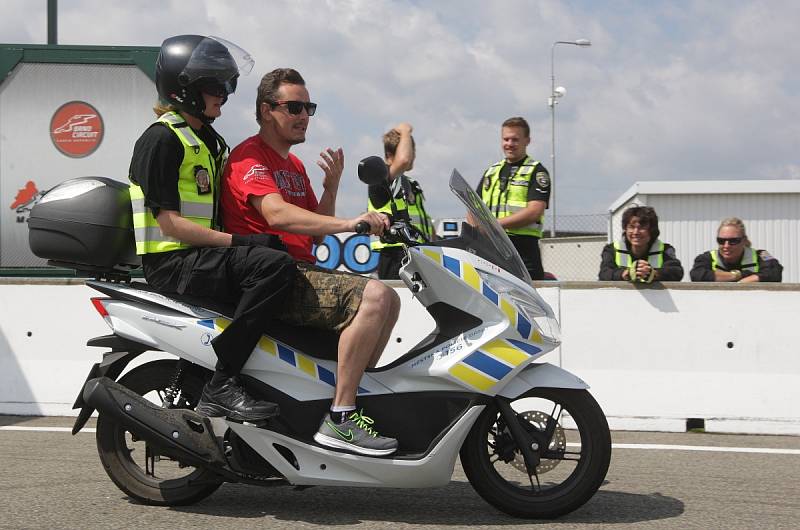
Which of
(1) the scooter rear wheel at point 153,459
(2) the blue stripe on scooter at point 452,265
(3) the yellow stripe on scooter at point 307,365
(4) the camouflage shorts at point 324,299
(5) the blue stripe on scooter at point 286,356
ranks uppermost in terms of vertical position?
(2) the blue stripe on scooter at point 452,265

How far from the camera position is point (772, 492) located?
16.9ft

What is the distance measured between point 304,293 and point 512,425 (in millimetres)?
1043

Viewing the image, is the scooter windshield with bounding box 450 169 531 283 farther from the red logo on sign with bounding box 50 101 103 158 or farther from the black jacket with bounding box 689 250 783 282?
the red logo on sign with bounding box 50 101 103 158

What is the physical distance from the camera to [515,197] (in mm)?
7762

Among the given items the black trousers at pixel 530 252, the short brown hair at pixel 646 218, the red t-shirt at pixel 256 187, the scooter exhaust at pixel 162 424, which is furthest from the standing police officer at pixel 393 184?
the scooter exhaust at pixel 162 424

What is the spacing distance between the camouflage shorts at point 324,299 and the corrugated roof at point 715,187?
17.2 m

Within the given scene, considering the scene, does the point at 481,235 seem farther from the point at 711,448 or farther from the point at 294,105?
the point at 711,448

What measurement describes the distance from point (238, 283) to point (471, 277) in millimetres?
988

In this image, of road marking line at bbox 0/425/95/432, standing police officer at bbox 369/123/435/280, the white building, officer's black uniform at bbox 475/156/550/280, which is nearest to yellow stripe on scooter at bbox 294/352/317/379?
standing police officer at bbox 369/123/435/280

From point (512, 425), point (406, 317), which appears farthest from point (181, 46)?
point (406, 317)

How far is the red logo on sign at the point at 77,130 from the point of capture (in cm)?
1248

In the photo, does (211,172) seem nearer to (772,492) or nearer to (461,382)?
(461,382)

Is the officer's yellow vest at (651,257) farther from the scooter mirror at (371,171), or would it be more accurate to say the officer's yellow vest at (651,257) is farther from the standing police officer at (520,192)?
the scooter mirror at (371,171)

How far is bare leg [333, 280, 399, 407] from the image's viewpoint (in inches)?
174
